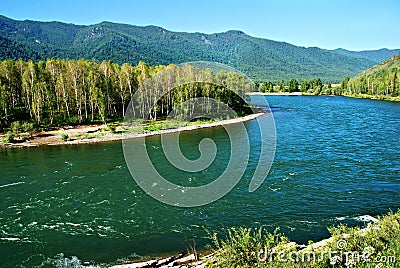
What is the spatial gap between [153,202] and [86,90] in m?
29.3

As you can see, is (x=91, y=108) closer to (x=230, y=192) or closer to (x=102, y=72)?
(x=102, y=72)

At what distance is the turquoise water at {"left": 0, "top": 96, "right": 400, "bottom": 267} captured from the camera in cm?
1477

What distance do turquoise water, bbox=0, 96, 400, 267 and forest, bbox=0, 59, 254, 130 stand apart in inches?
472

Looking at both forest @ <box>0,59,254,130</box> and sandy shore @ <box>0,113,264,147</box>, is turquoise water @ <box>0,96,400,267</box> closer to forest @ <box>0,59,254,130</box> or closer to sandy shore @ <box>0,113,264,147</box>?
sandy shore @ <box>0,113,264,147</box>

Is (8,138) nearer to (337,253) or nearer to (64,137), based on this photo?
(64,137)

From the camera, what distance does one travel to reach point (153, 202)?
761 inches

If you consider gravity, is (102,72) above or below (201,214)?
above

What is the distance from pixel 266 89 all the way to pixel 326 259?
11656 centimetres

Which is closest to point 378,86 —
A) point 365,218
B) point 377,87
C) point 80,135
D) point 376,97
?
point 377,87

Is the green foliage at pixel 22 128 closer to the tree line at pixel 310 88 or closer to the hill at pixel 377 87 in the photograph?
the hill at pixel 377 87

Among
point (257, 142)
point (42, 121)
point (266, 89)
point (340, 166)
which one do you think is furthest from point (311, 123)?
point (266, 89)

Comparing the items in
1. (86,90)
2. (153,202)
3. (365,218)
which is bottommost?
(365,218)

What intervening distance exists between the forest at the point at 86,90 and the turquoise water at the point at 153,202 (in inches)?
472

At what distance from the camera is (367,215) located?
1666cm
